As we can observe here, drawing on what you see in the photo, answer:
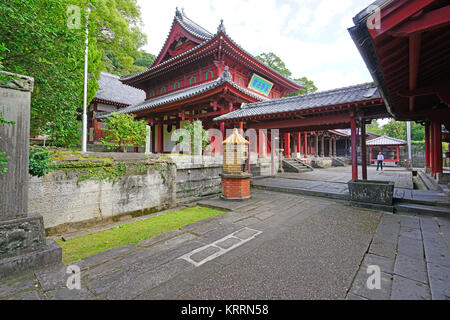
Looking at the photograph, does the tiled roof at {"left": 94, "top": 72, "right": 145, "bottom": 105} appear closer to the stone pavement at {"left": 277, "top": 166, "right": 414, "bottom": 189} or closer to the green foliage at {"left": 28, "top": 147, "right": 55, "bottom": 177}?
the green foliage at {"left": 28, "top": 147, "right": 55, "bottom": 177}

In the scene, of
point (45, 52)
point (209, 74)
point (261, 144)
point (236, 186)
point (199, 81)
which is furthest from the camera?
point (261, 144)

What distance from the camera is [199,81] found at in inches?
467

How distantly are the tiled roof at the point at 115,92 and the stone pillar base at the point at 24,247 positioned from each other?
15444 millimetres

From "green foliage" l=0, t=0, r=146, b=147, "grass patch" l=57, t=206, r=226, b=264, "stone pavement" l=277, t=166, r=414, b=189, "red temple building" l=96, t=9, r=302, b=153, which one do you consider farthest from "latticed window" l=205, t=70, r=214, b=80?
"grass patch" l=57, t=206, r=226, b=264

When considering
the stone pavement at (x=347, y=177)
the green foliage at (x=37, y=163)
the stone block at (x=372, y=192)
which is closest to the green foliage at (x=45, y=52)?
the green foliage at (x=37, y=163)

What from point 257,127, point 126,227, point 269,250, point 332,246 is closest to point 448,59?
point 332,246

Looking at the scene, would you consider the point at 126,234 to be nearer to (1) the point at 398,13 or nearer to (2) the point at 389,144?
(1) the point at 398,13

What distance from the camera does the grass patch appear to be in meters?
3.14

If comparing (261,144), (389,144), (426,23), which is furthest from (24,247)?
(389,144)

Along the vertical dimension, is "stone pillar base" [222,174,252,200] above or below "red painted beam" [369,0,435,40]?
below

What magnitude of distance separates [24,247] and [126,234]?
5.05 ft

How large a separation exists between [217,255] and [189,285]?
714 mm

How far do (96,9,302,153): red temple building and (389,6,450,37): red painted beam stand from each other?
6.45 metres

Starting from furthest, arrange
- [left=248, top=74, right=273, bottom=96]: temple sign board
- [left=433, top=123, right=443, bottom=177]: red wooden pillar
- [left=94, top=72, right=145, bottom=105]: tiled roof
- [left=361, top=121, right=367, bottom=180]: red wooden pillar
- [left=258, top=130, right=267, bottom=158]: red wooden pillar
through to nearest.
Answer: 1. [left=94, top=72, right=145, bottom=105]: tiled roof
2. [left=248, top=74, right=273, bottom=96]: temple sign board
3. [left=258, top=130, right=267, bottom=158]: red wooden pillar
4. [left=433, top=123, right=443, bottom=177]: red wooden pillar
5. [left=361, top=121, right=367, bottom=180]: red wooden pillar
